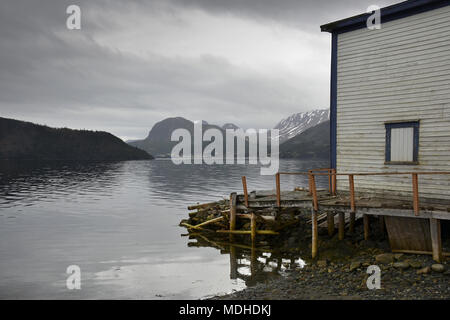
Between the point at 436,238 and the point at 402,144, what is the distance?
4.68 m

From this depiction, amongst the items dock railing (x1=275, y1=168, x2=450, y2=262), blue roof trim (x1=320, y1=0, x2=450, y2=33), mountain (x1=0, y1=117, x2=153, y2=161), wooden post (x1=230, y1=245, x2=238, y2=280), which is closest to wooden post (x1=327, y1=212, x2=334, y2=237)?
dock railing (x1=275, y1=168, x2=450, y2=262)

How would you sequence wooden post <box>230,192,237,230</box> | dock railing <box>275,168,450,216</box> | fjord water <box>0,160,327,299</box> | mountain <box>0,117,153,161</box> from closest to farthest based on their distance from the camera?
dock railing <box>275,168,450,216</box>, fjord water <box>0,160,327,299</box>, wooden post <box>230,192,237,230</box>, mountain <box>0,117,153,161</box>

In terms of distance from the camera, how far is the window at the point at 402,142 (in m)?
15.1

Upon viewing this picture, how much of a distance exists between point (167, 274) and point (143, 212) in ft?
63.1

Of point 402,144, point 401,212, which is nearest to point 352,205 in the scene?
point 401,212

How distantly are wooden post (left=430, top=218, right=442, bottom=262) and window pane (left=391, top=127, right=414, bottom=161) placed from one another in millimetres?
3794

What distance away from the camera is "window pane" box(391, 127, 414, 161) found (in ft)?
49.9

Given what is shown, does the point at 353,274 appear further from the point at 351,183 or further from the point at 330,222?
the point at 330,222

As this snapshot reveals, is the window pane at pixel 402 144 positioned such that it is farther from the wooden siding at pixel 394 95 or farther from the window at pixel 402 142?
the wooden siding at pixel 394 95

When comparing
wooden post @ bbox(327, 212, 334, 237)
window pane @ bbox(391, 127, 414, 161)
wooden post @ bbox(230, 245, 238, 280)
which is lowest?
wooden post @ bbox(230, 245, 238, 280)

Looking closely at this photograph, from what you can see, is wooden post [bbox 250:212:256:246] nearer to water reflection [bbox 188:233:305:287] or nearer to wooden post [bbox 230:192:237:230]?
water reflection [bbox 188:233:305:287]

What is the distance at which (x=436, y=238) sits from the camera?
1207 cm

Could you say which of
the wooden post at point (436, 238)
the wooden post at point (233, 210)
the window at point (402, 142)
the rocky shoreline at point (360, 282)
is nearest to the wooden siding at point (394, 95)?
the window at point (402, 142)
